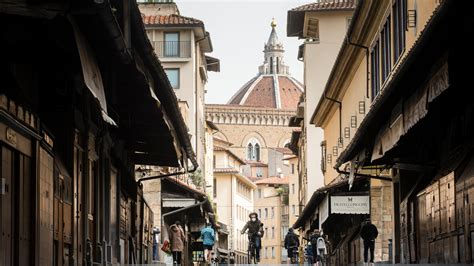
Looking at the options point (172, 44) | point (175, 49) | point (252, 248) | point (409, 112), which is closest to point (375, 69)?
point (252, 248)

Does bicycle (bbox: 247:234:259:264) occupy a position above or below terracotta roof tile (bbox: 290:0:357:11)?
below

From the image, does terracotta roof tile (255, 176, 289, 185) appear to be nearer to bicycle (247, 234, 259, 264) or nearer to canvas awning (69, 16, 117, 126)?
bicycle (247, 234, 259, 264)

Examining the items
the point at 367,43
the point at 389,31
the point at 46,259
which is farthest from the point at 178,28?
the point at 46,259

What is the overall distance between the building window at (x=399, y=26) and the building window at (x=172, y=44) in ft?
185

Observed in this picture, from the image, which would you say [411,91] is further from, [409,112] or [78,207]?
[78,207]

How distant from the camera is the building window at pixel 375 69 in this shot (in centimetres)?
4141

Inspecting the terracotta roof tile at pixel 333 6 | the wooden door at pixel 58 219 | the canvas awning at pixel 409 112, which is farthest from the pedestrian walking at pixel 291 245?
the wooden door at pixel 58 219

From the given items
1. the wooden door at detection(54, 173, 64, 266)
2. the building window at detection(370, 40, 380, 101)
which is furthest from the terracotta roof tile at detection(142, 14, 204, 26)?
the wooden door at detection(54, 173, 64, 266)

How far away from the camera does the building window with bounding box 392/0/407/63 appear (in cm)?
3403

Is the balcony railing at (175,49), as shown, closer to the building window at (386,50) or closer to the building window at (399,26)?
the building window at (386,50)

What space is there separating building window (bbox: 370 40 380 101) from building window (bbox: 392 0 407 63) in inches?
183

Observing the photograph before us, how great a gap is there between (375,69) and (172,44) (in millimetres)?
51372

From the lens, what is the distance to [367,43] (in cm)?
4522

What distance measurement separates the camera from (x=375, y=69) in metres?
42.4
